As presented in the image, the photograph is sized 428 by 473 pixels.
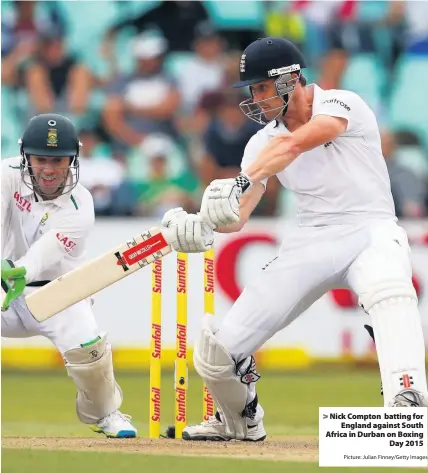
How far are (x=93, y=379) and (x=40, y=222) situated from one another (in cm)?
80

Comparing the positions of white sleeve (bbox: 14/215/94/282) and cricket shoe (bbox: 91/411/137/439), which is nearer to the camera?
white sleeve (bbox: 14/215/94/282)

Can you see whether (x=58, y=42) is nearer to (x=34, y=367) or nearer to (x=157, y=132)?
(x=157, y=132)

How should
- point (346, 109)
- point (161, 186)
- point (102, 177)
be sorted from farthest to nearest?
point (161, 186), point (102, 177), point (346, 109)

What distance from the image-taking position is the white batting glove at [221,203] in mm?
4602

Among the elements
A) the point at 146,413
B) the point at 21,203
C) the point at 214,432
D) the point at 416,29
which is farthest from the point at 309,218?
the point at 416,29

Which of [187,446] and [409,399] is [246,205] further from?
[409,399]

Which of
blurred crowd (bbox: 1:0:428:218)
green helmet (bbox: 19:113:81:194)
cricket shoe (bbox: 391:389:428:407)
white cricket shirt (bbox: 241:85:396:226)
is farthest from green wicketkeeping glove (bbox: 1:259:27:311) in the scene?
blurred crowd (bbox: 1:0:428:218)

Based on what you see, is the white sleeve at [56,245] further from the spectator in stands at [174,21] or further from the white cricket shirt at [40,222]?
the spectator in stands at [174,21]

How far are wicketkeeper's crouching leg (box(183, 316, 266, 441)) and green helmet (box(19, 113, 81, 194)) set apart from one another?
1069 mm

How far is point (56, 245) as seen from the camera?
5582 millimetres

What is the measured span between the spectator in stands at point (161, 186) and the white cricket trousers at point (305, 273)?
171 inches

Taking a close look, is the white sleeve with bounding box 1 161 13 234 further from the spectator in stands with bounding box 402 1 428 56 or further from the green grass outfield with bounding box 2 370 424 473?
the spectator in stands with bounding box 402 1 428 56

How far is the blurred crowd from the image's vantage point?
1001 centimetres

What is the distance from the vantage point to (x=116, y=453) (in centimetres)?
479
